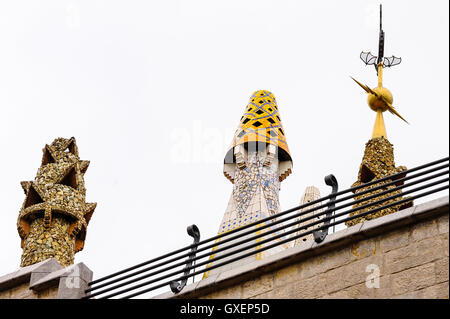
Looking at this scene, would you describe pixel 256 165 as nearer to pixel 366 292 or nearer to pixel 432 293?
pixel 366 292

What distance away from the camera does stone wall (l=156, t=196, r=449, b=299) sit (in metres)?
8.20

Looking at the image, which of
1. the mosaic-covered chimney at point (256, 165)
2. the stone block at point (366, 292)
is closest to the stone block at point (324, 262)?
the stone block at point (366, 292)

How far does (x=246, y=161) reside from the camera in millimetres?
18828

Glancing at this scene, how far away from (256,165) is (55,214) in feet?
A: 20.5

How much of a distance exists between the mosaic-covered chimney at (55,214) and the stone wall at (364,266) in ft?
13.3

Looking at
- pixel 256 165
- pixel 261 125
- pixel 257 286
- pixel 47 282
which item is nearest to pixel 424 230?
pixel 257 286

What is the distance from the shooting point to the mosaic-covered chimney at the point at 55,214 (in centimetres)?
1308

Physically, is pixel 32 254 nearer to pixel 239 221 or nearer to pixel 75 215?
pixel 75 215

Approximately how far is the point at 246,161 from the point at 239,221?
1.51 m

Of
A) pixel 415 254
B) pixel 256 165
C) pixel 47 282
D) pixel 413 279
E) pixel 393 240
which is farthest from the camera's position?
pixel 256 165

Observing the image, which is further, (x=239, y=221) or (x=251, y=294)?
(x=239, y=221)

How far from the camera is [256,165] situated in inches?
733

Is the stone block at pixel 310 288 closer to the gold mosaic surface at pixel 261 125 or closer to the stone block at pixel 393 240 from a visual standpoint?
the stone block at pixel 393 240
